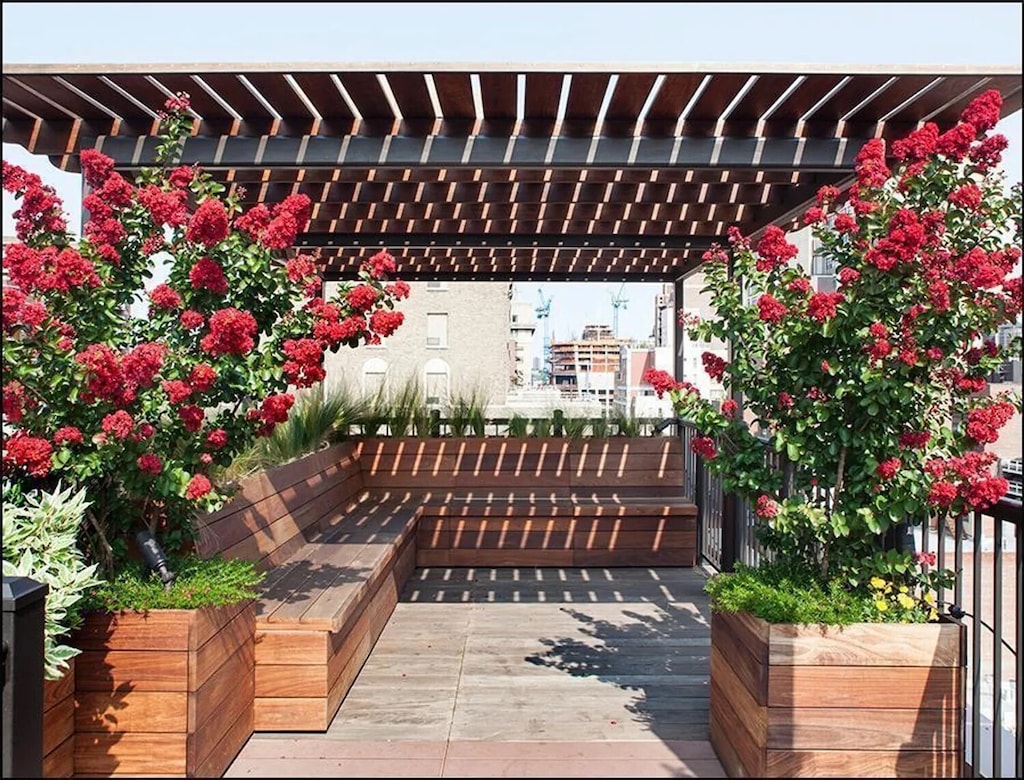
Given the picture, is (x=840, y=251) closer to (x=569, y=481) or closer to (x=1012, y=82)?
(x=1012, y=82)

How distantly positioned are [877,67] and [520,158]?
155 centimetres

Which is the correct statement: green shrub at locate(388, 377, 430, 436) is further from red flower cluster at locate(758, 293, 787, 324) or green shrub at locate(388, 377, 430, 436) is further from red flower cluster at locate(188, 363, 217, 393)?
red flower cluster at locate(758, 293, 787, 324)

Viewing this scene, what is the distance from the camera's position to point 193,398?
323 centimetres

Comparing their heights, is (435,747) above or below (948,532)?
below

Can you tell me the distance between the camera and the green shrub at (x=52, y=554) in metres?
2.68

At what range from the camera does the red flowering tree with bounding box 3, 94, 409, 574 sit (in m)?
2.96

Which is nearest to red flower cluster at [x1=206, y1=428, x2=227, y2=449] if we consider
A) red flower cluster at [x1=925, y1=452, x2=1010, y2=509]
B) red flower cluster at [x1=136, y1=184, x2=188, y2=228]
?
red flower cluster at [x1=136, y1=184, x2=188, y2=228]

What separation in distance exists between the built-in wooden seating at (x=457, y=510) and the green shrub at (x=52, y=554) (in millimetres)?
1527

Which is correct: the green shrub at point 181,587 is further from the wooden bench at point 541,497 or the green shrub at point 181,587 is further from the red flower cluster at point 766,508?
the wooden bench at point 541,497

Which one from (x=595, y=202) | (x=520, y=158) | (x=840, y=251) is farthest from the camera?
(x=595, y=202)

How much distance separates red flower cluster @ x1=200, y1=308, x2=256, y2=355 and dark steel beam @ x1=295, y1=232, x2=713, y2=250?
424 centimetres

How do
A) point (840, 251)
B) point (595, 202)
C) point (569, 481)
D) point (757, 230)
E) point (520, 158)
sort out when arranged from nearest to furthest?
1. point (840, 251)
2. point (520, 158)
3. point (595, 202)
4. point (757, 230)
5. point (569, 481)

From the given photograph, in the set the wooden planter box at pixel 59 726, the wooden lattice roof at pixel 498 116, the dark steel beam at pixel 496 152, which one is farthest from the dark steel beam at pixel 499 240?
the wooden planter box at pixel 59 726

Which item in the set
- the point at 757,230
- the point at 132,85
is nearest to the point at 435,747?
the point at 132,85
